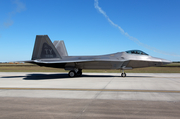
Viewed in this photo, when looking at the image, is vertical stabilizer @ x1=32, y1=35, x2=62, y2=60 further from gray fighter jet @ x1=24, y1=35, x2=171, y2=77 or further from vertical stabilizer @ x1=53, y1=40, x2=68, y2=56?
vertical stabilizer @ x1=53, y1=40, x2=68, y2=56

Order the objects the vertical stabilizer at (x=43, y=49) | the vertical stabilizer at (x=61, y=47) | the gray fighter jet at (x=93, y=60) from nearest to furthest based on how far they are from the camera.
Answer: the gray fighter jet at (x=93, y=60) < the vertical stabilizer at (x=43, y=49) < the vertical stabilizer at (x=61, y=47)

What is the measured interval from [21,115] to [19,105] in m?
1.32

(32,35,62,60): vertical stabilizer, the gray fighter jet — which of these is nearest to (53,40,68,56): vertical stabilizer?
the gray fighter jet

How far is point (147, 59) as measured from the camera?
18844 millimetres

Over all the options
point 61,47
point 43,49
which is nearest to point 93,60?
point 43,49

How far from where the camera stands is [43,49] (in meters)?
20.2

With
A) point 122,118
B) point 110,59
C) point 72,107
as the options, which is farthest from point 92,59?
point 122,118

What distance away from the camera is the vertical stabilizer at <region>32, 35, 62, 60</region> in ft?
65.4

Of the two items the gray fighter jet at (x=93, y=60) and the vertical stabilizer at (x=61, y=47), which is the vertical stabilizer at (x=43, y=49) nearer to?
the gray fighter jet at (x=93, y=60)

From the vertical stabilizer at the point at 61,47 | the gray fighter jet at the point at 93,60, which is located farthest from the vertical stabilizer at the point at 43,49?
the vertical stabilizer at the point at 61,47

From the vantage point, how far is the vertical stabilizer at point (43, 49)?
19.9 m

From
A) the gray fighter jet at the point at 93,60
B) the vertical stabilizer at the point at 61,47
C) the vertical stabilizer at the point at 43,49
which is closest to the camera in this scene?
the gray fighter jet at the point at 93,60

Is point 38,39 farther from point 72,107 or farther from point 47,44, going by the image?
point 72,107

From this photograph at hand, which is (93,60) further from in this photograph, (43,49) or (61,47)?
(61,47)
